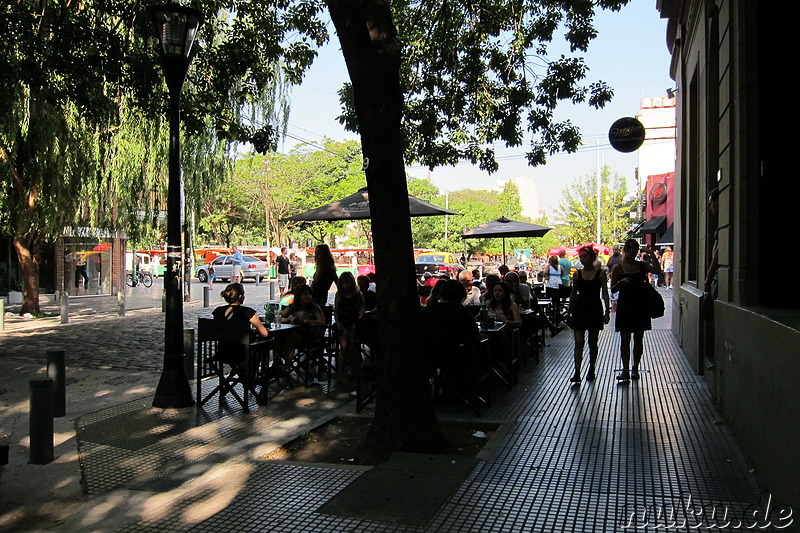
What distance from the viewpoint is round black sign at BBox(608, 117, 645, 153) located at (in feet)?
42.1

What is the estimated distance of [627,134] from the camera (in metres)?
12.9

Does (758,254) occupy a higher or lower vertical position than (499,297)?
higher

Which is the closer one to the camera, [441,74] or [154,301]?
[441,74]

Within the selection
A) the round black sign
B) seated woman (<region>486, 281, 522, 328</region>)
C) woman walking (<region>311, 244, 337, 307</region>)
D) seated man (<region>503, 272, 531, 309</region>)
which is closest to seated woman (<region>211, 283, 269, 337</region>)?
woman walking (<region>311, 244, 337, 307</region>)

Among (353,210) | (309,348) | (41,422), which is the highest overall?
(353,210)

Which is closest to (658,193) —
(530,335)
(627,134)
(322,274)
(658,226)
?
(658,226)

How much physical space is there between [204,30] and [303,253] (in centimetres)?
4341

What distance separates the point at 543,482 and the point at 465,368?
235 cm

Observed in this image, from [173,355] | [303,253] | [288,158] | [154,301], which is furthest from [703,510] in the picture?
[303,253]

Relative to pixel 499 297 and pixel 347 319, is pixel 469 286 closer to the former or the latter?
pixel 499 297

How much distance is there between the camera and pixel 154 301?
25.6 m

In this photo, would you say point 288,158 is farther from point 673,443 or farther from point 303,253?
point 673,443

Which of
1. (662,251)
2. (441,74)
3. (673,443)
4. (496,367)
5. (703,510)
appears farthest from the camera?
(662,251)

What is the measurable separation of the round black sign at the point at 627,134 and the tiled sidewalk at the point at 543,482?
6.80 meters
